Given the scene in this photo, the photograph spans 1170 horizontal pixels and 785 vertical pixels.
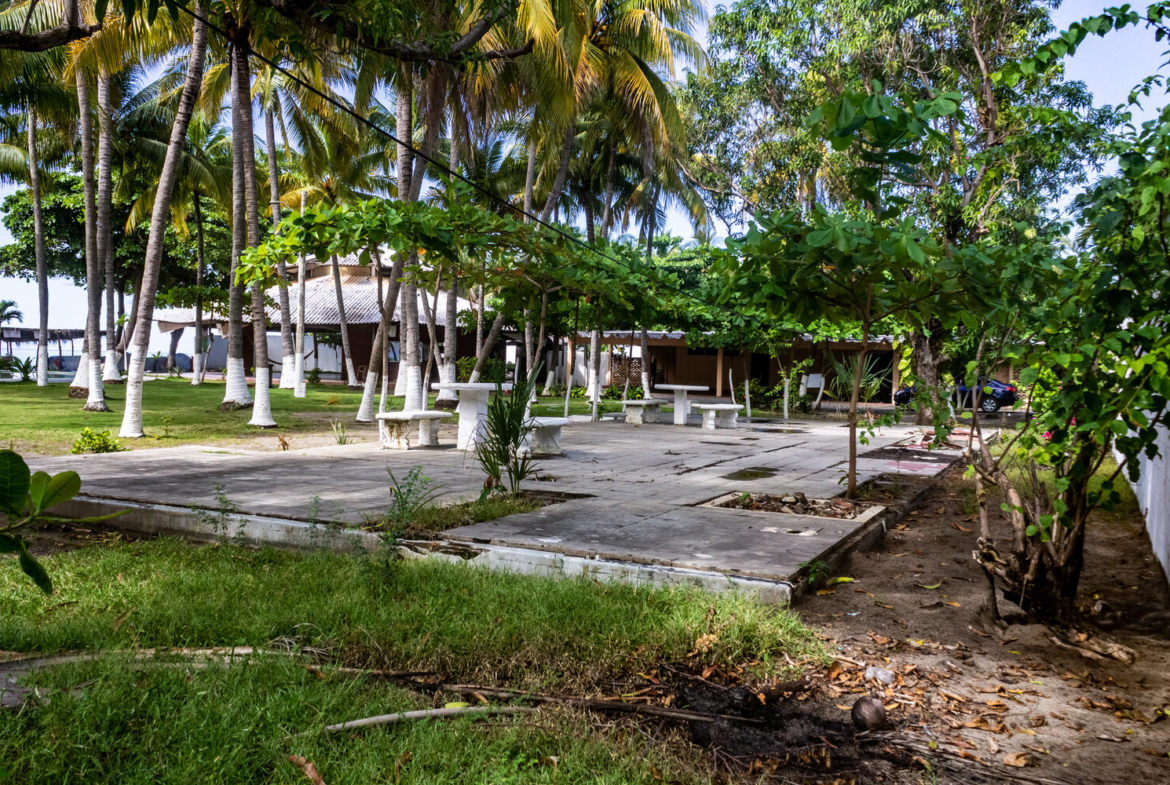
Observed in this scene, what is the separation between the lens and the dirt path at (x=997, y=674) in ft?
9.77

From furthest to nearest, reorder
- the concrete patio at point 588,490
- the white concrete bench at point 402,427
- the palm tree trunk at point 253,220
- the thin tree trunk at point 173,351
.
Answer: the thin tree trunk at point 173,351, the palm tree trunk at point 253,220, the white concrete bench at point 402,427, the concrete patio at point 588,490

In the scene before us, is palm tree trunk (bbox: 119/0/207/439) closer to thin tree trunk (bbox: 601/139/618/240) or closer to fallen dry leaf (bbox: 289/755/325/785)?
fallen dry leaf (bbox: 289/755/325/785)

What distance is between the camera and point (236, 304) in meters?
15.6

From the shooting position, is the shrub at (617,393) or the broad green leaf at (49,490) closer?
the broad green leaf at (49,490)

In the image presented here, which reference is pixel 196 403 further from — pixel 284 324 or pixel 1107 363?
pixel 1107 363

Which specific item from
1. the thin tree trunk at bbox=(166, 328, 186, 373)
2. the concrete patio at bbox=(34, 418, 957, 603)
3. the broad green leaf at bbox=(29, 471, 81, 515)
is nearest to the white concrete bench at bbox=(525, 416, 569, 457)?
the concrete patio at bbox=(34, 418, 957, 603)

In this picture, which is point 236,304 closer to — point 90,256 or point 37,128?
point 90,256

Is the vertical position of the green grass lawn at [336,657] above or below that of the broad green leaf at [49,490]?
below

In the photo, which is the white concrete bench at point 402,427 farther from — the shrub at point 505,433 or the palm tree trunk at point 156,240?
the shrub at point 505,433

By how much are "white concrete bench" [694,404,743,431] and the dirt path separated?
11261 mm

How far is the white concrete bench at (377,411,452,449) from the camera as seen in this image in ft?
38.3

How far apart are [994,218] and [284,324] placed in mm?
19404

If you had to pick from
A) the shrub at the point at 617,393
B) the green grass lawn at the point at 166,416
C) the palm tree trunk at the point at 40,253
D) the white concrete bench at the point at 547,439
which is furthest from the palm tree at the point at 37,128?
the shrub at the point at 617,393

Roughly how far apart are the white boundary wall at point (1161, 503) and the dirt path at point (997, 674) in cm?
22
